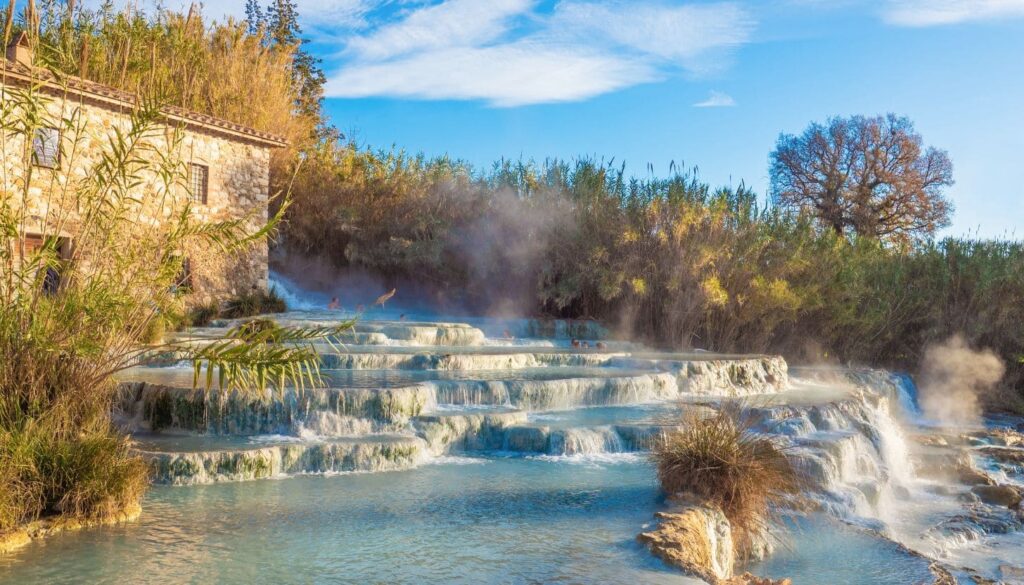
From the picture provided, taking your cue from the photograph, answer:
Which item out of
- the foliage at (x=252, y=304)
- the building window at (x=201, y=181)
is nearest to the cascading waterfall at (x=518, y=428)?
the foliage at (x=252, y=304)

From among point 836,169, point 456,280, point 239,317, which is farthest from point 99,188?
point 836,169

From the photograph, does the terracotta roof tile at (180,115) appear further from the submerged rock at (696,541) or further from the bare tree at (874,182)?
the bare tree at (874,182)

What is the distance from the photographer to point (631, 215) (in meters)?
19.3

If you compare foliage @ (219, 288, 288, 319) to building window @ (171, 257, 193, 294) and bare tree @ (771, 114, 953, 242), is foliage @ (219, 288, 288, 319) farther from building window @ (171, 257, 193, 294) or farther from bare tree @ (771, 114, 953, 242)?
bare tree @ (771, 114, 953, 242)

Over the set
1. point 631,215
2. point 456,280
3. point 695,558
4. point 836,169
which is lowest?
point 695,558

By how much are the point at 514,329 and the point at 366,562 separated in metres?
12.9

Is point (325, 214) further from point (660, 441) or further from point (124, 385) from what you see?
point (660, 441)

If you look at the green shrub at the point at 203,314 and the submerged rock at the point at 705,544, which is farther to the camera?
the green shrub at the point at 203,314

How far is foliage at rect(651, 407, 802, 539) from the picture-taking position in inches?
266

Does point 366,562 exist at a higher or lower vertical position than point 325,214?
lower

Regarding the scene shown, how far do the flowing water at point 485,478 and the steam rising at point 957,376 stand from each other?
387 centimetres

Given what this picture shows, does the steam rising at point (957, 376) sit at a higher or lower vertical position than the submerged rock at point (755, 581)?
higher

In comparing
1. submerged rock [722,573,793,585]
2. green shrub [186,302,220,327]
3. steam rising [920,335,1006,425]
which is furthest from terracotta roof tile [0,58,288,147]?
steam rising [920,335,1006,425]

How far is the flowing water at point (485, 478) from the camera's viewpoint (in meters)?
5.40
